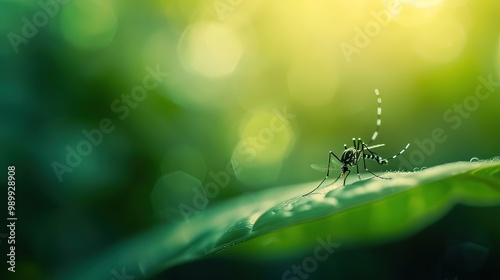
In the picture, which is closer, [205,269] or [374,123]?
[205,269]

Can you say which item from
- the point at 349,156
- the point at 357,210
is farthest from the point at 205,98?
the point at 357,210

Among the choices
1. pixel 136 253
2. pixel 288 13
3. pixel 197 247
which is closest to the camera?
pixel 197 247

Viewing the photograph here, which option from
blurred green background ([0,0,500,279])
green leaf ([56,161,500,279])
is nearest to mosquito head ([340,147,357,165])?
blurred green background ([0,0,500,279])

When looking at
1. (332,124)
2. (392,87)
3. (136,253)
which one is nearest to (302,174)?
(332,124)

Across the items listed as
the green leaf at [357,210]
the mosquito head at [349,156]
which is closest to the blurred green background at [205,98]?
the mosquito head at [349,156]

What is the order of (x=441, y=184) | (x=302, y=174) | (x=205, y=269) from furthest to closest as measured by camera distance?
(x=302, y=174) < (x=205, y=269) < (x=441, y=184)

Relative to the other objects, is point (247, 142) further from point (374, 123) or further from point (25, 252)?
point (25, 252)

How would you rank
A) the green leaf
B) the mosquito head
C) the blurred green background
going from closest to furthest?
1. the green leaf
2. the mosquito head
3. the blurred green background

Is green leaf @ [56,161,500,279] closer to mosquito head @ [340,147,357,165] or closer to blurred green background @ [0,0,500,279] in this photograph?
mosquito head @ [340,147,357,165]

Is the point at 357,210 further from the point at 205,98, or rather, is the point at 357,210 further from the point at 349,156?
the point at 205,98
